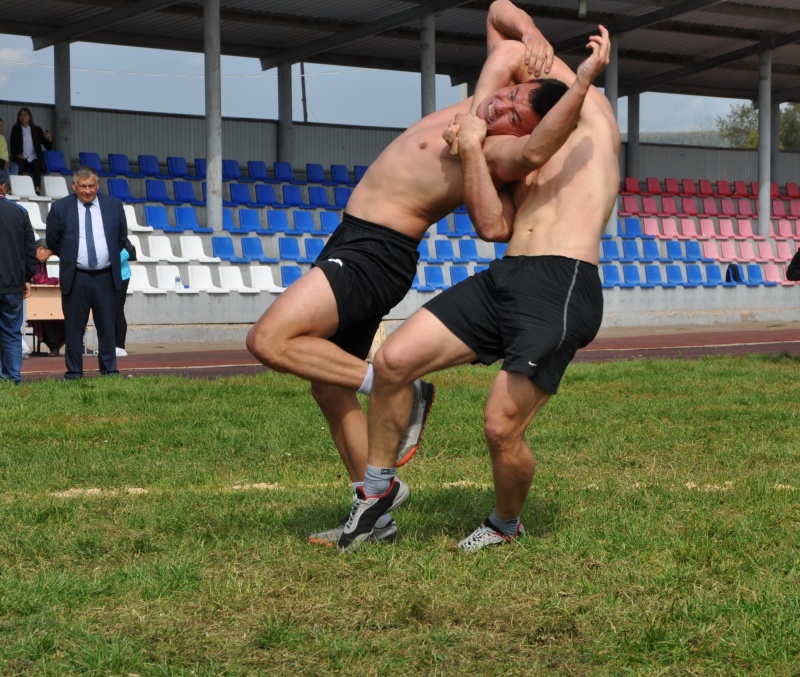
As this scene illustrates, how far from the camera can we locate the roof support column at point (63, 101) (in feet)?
92.1

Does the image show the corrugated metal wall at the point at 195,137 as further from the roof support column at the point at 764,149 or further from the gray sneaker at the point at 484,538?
the gray sneaker at the point at 484,538

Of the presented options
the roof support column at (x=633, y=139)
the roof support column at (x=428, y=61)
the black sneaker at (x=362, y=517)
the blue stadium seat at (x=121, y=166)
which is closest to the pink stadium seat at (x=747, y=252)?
the roof support column at (x=633, y=139)

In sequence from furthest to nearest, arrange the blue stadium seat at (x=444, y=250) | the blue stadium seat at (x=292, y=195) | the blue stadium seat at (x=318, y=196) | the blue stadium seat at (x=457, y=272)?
the blue stadium seat at (x=318, y=196) → the blue stadium seat at (x=292, y=195) → the blue stadium seat at (x=444, y=250) → the blue stadium seat at (x=457, y=272)

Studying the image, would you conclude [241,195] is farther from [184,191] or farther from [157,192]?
[157,192]

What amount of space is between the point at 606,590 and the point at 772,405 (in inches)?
244

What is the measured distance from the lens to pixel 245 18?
2762cm

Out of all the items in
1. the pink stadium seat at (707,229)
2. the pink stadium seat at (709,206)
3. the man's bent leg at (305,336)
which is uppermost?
the man's bent leg at (305,336)

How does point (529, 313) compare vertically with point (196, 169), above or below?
above

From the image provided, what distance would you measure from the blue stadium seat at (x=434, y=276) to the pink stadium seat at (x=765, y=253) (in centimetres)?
965

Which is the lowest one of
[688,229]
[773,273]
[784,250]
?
[773,273]

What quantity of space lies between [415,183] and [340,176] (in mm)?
25301

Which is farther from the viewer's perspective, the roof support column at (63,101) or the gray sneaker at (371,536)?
the roof support column at (63,101)

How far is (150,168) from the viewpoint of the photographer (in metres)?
27.0

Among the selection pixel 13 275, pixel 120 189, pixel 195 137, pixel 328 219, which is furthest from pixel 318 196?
pixel 13 275
